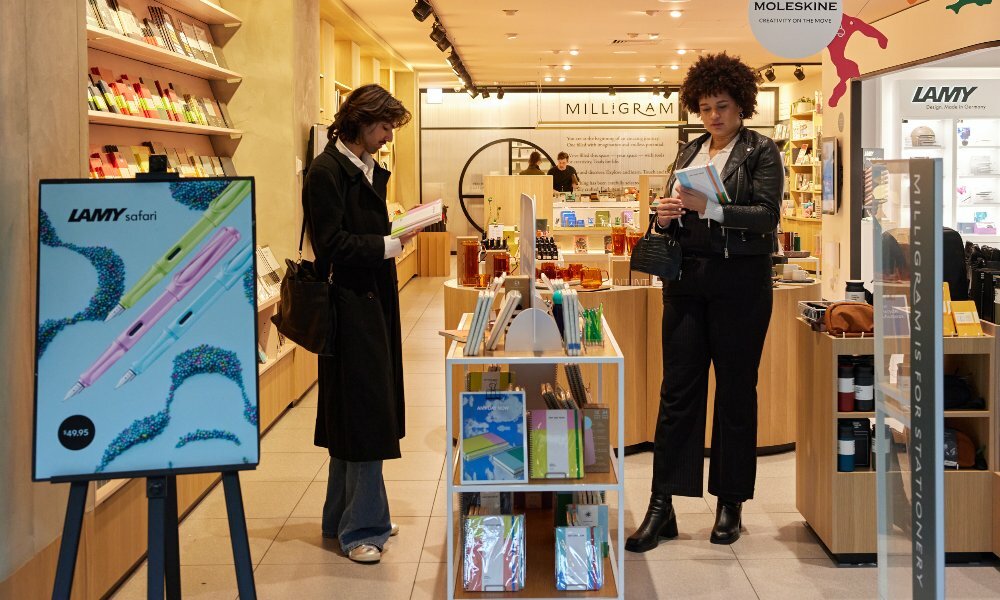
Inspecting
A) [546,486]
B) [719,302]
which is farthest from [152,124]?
[546,486]

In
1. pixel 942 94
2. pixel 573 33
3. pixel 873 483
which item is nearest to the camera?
pixel 873 483

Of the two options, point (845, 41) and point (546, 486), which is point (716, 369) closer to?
point (546, 486)

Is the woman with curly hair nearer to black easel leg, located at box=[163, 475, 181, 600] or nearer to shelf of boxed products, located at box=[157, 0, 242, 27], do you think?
black easel leg, located at box=[163, 475, 181, 600]

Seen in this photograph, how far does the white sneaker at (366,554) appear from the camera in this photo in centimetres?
390

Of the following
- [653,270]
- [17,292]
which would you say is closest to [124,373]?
[17,292]

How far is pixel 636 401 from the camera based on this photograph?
527 centimetres

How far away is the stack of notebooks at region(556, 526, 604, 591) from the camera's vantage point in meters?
3.29

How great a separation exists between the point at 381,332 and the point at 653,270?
3.37 ft

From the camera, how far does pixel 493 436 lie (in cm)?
322

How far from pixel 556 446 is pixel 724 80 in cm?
156

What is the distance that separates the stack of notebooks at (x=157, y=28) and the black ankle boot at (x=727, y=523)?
324 cm

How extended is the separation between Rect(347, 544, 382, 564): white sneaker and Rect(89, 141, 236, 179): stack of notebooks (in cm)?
159

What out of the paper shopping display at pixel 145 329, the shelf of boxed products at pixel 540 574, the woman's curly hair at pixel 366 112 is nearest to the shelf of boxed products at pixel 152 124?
the woman's curly hair at pixel 366 112

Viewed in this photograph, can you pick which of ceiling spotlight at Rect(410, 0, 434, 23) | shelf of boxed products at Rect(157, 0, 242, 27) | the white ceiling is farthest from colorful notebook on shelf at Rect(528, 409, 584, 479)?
the white ceiling
